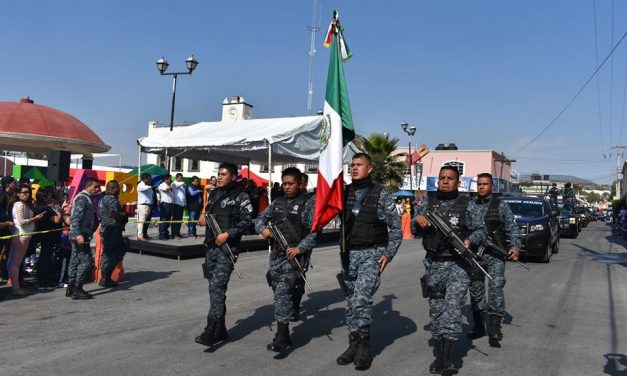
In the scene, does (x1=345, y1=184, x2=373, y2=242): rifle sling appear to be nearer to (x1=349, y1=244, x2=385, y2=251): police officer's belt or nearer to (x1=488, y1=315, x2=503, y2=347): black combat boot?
(x1=349, y1=244, x2=385, y2=251): police officer's belt

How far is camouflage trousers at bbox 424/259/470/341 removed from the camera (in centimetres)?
466

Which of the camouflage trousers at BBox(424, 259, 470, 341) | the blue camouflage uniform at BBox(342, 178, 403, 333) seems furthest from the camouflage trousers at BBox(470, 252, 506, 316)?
the blue camouflage uniform at BBox(342, 178, 403, 333)

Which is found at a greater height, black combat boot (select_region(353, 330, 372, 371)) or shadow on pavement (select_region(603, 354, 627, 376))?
Result: black combat boot (select_region(353, 330, 372, 371))

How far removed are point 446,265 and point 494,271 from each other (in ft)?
5.12

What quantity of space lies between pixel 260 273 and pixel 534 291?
528cm

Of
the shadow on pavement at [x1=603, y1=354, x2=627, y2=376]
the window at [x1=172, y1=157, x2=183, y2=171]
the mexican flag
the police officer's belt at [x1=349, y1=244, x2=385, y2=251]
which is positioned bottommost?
the shadow on pavement at [x1=603, y1=354, x2=627, y2=376]

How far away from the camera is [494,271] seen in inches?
239

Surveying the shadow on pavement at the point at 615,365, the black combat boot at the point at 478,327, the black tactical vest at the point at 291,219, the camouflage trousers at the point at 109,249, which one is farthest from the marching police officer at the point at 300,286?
the camouflage trousers at the point at 109,249

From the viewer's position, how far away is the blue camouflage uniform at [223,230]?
5344 millimetres

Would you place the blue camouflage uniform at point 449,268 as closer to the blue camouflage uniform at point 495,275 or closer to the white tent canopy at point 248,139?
the blue camouflage uniform at point 495,275

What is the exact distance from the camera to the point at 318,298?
8.11m

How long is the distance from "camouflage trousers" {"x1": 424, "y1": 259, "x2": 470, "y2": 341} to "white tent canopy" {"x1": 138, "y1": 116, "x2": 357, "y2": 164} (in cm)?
854

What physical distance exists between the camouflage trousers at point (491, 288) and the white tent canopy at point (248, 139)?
7744 mm

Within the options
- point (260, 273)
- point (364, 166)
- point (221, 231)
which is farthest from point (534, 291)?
point (221, 231)
